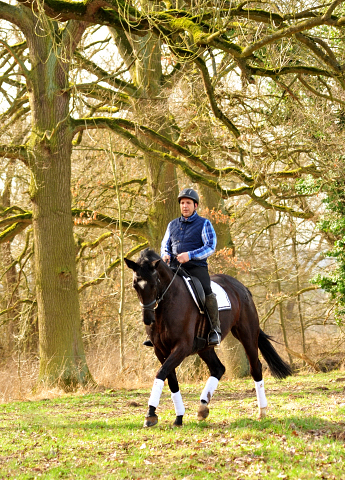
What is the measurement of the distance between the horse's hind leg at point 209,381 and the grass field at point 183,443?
0.17 meters

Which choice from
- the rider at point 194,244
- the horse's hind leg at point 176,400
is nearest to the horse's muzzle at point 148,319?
the horse's hind leg at point 176,400

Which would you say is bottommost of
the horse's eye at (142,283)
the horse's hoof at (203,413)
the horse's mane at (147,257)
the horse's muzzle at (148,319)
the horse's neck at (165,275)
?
the horse's hoof at (203,413)

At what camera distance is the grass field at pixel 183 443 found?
4934 millimetres

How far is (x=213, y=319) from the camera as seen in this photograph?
23.5 feet

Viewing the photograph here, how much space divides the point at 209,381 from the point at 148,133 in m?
7.37

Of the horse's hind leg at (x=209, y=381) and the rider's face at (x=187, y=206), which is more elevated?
the rider's face at (x=187, y=206)

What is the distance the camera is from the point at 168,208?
53.3 ft

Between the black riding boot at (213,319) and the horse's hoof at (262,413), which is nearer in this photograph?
the black riding boot at (213,319)

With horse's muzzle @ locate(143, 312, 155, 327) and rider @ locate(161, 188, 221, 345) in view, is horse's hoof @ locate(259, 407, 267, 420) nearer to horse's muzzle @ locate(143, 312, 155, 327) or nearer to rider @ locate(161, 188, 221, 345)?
rider @ locate(161, 188, 221, 345)

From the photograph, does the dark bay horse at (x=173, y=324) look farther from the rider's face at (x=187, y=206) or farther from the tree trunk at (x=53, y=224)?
the tree trunk at (x=53, y=224)

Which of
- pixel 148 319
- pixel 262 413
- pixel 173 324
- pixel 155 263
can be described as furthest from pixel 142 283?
pixel 262 413

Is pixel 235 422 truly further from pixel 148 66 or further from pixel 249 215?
pixel 249 215

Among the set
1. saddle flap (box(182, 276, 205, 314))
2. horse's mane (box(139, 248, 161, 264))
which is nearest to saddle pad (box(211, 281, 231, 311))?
saddle flap (box(182, 276, 205, 314))

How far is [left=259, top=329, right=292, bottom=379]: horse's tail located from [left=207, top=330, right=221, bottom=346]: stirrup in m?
1.42
